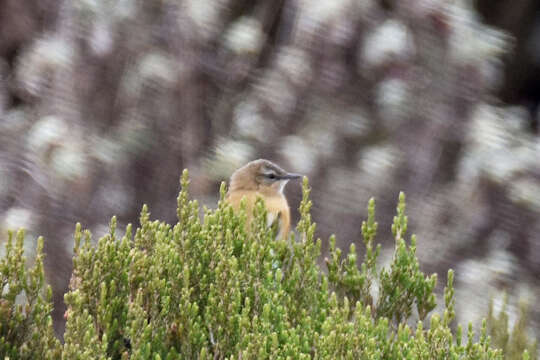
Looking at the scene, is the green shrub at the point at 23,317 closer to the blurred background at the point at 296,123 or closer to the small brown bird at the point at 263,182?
the small brown bird at the point at 263,182

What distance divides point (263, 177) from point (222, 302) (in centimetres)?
214

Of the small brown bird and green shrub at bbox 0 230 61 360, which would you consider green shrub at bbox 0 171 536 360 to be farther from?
the small brown bird

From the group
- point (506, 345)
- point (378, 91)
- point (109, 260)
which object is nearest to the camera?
point (109, 260)

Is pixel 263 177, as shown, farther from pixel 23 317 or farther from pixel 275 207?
pixel 23 317

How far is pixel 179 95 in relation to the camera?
514 cm

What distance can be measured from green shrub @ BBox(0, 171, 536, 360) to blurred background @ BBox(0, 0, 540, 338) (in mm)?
1861

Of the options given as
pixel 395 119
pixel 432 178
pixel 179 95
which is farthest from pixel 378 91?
pixel 179 95

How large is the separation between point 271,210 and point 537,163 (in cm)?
113

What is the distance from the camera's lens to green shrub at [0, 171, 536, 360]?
2.54 m

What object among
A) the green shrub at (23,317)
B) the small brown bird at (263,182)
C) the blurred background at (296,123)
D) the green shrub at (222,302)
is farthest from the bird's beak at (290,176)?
the green shrub at (23,317)

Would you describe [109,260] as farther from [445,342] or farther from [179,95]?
[179,95]

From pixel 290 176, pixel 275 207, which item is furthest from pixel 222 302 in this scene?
pixel 290 176

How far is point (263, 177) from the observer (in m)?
4.74

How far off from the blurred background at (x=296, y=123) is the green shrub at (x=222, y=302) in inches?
73.3
